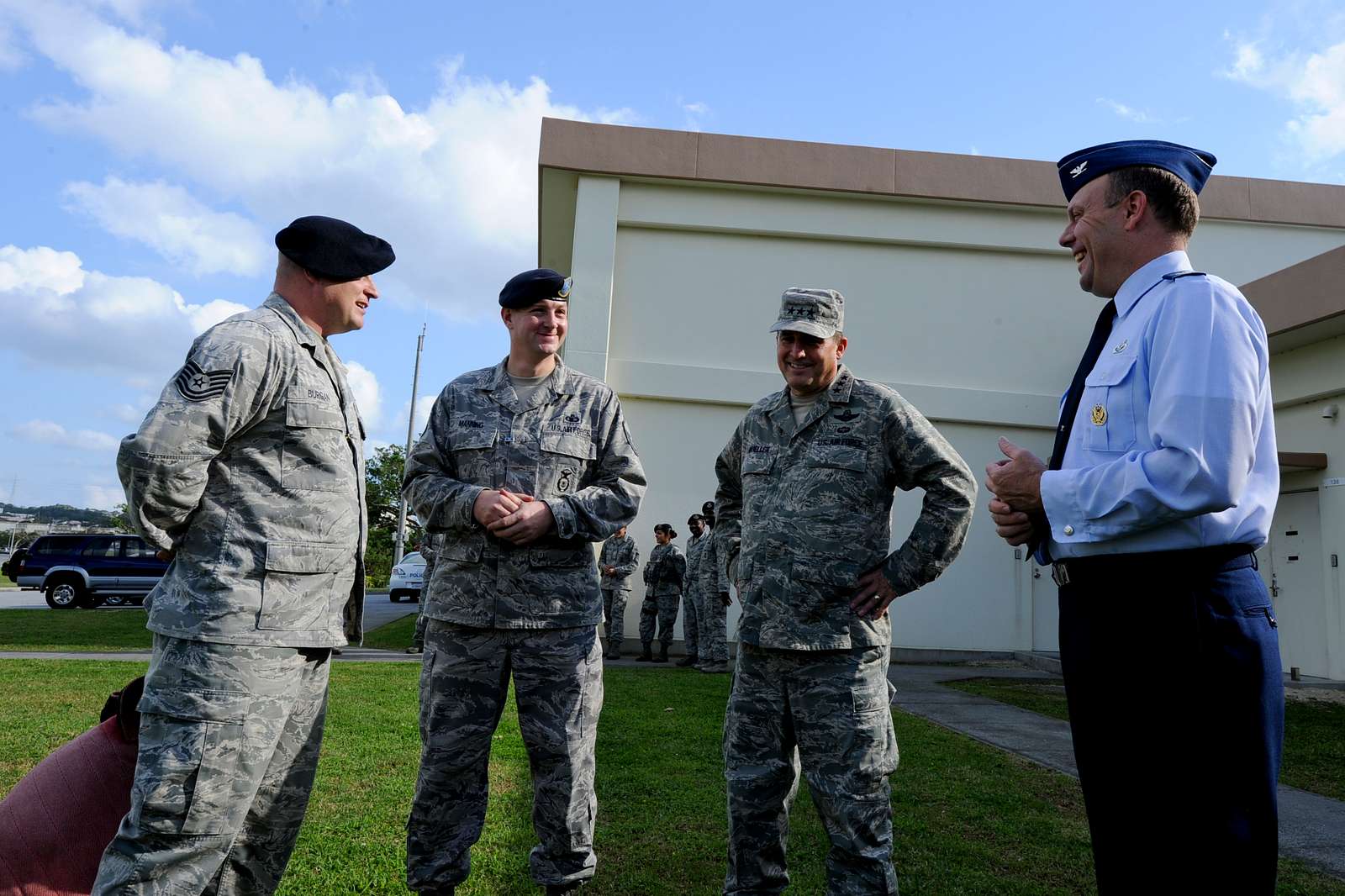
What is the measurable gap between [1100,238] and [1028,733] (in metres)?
6.27

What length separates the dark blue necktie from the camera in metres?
2.19

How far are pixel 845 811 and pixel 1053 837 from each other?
2064mm

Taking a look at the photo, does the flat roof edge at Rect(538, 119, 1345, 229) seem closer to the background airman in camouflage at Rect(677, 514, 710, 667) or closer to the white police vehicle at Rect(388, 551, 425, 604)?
the background airman in camouflage at Rect(677, 514, 710, 667)

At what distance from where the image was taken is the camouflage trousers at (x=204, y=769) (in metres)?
2.19

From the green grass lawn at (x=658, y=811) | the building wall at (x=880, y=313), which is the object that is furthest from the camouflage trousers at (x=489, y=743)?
the building wall at (x=880, y=313)

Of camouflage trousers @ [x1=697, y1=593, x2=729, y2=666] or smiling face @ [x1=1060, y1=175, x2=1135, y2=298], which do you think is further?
camouflage trousers @ [x1=697, y1=593, x2=729, y2=666]

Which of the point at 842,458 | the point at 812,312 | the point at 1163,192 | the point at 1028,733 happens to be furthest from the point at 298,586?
the point at 1028,733

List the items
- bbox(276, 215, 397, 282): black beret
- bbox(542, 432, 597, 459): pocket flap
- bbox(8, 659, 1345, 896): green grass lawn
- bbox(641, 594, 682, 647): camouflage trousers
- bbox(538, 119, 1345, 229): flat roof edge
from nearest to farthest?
bbox(276, 215, 397, 282): black beret → bbox(542, 432, 597, 459): pocket flap → bbox(8, 659, 1345, 896): green grass lawn → bbox(641, 594, 682, 647): camouflage trousers → bbox(538, 119, 1345, 229): flat roof edge

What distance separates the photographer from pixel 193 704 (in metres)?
2.26

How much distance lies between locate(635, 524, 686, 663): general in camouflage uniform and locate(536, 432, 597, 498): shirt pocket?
979 cm

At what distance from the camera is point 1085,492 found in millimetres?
1930

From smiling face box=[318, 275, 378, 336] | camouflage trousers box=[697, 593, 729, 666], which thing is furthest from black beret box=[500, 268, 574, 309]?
camouflage trousers box=[697, 593, 729, 666]

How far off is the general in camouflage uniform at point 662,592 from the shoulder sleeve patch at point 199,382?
11.0 metres

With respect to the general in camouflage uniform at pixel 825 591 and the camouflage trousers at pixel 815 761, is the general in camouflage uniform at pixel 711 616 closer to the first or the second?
the general in camouflage uniform at pixel 825 591
